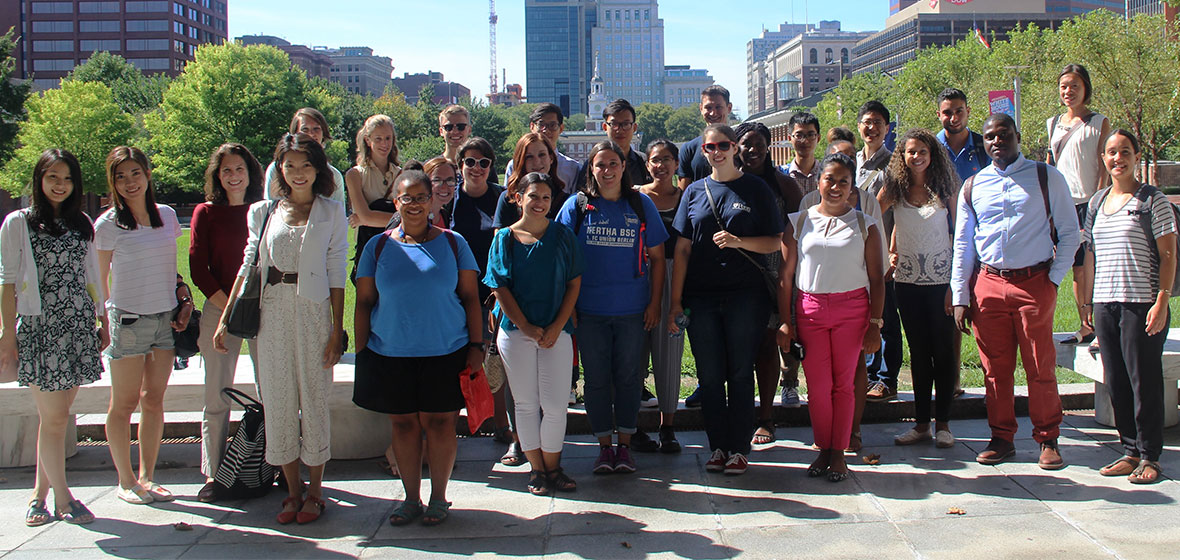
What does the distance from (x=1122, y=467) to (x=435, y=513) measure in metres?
3.98

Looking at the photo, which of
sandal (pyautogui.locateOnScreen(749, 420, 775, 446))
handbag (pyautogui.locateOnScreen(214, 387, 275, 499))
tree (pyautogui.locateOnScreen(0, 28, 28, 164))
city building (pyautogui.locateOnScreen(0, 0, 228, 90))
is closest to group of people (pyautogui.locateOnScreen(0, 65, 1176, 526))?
handbag (pyautogui.locateOnScreen(214, 387, 275, 499))

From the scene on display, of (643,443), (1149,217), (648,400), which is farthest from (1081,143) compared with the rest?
(643,443)

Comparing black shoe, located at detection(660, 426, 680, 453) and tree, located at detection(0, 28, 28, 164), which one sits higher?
tree, located at detection(0, 28, 28, 164)

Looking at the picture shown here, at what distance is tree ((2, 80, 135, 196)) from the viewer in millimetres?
45656

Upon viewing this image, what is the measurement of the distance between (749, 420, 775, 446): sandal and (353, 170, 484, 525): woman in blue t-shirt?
90.4 inches

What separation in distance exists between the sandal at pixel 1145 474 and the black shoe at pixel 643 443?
2818mm

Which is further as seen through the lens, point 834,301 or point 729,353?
point 729,353

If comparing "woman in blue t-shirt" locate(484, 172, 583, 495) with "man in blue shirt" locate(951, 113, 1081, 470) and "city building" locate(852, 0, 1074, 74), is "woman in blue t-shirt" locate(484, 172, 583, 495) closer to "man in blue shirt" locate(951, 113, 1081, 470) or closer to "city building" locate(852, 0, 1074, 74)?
"man in blue shirt" locate(951, 113, 1081, 470)

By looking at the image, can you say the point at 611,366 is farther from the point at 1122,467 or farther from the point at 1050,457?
the point at 1122,467

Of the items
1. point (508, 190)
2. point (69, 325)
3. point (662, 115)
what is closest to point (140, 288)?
point (69, 325)

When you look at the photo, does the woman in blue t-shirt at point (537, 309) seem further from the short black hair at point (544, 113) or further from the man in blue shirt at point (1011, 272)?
the man in blue shirt at point (1011, 272)

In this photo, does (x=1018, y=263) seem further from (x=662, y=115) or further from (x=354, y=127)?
(x=662, y=115)

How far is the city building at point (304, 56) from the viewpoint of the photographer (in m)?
159

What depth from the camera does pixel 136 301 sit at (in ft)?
16.4
